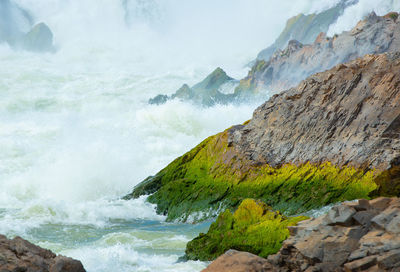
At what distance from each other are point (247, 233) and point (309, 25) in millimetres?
60417

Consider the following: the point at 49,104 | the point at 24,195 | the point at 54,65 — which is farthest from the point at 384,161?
the point at 54,65

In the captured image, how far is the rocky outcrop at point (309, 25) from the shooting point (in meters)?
61.2

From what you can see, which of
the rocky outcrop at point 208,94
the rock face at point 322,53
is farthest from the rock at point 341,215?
the rocky outcrop at point 208,94

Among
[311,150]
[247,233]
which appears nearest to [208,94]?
[311,150]

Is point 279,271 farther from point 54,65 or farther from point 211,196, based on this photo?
point 54,65

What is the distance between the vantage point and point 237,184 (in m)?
14.1

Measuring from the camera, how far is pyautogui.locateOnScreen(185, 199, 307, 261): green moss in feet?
28.7

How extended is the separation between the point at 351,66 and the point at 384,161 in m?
3.45

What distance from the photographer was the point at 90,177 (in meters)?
21.4

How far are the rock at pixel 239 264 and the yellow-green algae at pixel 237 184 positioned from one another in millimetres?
5396

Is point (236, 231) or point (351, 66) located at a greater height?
point (351, 66)

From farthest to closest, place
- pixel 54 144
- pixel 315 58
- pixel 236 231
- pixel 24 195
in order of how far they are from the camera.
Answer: pixel 315 58, pixel 54 144, pixel 24 195, pixel 236 231

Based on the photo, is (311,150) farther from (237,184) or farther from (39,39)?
(39,39)

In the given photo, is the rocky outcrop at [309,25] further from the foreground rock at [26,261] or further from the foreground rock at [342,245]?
the foreground rock at [26,261]
